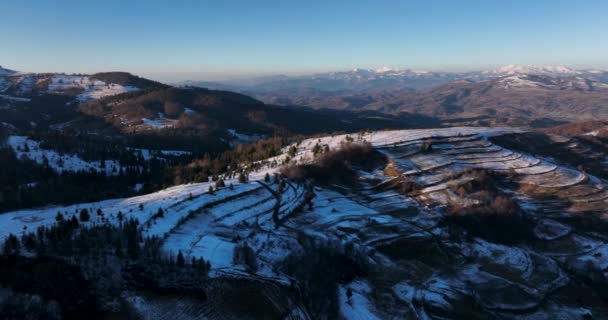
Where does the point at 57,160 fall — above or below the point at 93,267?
below

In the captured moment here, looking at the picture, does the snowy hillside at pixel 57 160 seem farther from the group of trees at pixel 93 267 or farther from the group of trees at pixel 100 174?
the group of trees at pixel 93 267

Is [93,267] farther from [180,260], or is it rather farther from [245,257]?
[245,257]

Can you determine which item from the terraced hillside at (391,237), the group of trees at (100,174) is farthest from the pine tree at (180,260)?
the group of trees at (100,174)

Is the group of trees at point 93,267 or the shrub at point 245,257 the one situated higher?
the group of trees at point 93,267

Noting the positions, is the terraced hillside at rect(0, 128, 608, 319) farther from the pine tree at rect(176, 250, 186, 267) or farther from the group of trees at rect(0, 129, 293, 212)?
the group of trees at rect(0, 129, 293, 212)

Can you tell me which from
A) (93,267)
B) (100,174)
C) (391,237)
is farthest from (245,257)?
(100,174)

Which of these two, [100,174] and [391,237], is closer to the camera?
[391,237]

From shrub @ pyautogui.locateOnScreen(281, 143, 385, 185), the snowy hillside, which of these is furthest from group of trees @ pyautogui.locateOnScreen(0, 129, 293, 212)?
shrub @ pyautogui.locateOnScreen(281, 143, 385, 185)

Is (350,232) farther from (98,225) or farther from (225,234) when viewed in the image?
→ (98,225)

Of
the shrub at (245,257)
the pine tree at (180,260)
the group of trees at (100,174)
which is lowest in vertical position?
the group of trees at (100,174)
